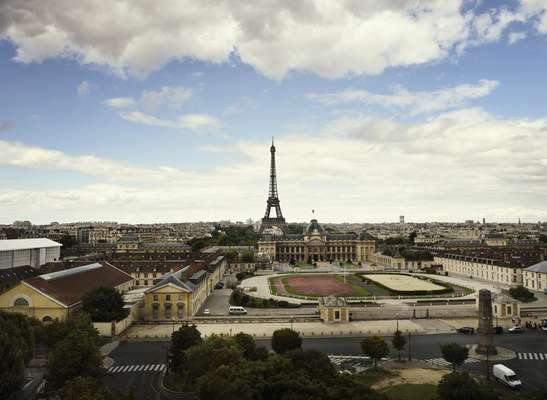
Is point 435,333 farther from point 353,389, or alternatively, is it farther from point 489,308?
point 353,389

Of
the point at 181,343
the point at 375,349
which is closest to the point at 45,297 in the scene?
the point at 181,343

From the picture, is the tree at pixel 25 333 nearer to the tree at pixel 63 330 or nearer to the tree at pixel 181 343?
the tree at pixel 63 330

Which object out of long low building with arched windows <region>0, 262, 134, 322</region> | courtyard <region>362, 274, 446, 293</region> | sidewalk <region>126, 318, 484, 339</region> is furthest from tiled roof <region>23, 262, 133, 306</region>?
courtyard <region>362, 274, 446, 293</region>

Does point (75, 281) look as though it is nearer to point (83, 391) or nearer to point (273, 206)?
point (83, 391)

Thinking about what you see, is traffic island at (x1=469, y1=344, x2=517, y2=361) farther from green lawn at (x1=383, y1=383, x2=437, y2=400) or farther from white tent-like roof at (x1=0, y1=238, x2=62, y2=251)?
white tent-like roof at (x1=0, y1=238, x2=62, y2=251)

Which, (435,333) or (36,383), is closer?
(36,383)

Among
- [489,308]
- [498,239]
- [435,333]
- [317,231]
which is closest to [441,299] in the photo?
[435,333]
